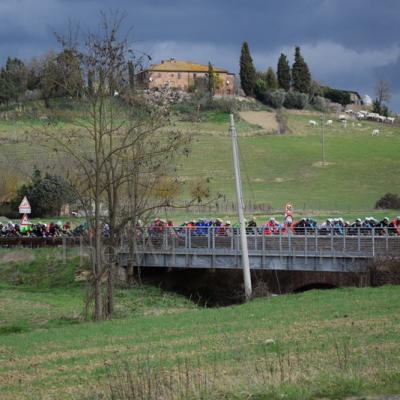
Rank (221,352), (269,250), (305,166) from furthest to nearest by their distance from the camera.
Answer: (305,166) < (269,250) < (221,352)

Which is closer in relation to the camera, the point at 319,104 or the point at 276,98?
the point at 276,98

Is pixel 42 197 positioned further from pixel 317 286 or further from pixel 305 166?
pixel 305 166

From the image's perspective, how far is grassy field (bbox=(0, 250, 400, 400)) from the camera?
42.5 feet

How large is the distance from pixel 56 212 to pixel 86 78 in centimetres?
5290

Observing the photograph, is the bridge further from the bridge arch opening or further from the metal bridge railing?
the bridge arch opening

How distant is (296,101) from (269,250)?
478 feet

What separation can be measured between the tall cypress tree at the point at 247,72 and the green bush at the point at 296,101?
10.6 meters

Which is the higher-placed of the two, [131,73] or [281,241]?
[131,73]

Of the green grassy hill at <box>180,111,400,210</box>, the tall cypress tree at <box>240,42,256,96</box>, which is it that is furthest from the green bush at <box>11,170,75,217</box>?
the tall cypress tree at <box>240,42,256,96</box>

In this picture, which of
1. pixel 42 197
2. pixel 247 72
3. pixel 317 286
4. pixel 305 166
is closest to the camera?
pixel 317 286

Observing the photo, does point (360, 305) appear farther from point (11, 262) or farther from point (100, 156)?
point (11, 262)

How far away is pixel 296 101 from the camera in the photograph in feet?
616

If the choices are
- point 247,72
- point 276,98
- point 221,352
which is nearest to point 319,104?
point 276,98

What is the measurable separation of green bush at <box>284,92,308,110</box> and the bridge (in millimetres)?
141444
